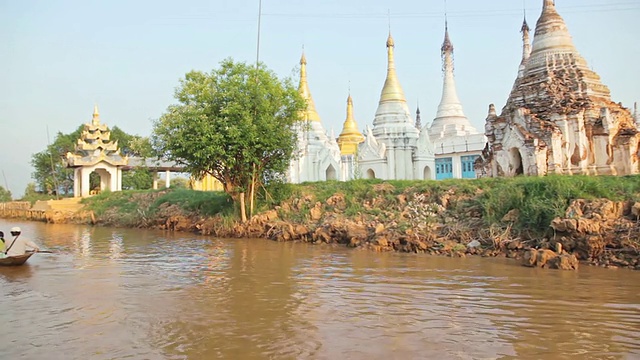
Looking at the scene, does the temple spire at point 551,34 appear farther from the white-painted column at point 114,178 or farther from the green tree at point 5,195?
the green tree at point 5,195

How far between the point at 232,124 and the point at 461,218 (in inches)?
349

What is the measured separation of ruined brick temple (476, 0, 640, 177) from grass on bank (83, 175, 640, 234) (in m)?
3.45

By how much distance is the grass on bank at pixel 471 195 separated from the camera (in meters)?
13.6

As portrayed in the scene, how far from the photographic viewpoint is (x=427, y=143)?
3120 centimetres

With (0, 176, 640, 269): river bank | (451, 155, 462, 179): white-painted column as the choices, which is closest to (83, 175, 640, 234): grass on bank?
(0, 176, 640, 269): river bank

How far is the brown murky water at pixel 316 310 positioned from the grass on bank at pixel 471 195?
2.41m

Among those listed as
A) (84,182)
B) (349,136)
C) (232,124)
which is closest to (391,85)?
(349,136)

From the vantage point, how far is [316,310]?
769 centimetres

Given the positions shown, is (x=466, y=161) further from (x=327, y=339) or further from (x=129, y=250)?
(x=327, y=339)

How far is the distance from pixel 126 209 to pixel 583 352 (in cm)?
2777

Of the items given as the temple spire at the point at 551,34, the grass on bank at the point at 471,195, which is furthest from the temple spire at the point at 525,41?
the grass on bank at the point at 471,195

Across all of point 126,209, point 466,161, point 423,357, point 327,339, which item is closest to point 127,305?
point 327,339

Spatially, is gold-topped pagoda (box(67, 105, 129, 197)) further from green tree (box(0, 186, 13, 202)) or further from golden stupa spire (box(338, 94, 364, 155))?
green tree (box(0, 186, 13, 202))

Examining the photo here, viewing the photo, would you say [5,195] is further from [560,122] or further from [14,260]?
[560,122]
